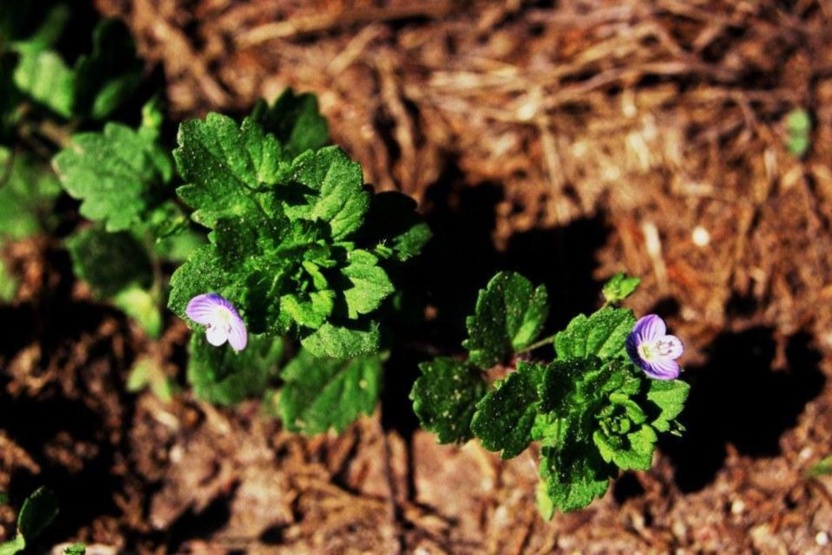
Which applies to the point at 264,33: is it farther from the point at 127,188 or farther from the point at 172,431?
the point at 172,431

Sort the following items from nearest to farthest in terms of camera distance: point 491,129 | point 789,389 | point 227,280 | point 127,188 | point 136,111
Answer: point 227,280, point 127,188, point 789,389, point 136,111, point 491,129

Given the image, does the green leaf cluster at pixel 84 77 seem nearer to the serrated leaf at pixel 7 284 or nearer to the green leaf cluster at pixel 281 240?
the serrated leaf at pixel 7 284

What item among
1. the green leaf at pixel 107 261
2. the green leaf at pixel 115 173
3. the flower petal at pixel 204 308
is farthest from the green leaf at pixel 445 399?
the green leaf at pixel 107 261

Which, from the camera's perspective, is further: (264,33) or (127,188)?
(264,33)

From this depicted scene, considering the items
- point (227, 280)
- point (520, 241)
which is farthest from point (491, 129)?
point (227, 280)

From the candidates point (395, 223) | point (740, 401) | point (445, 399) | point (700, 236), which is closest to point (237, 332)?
point (395, 223)

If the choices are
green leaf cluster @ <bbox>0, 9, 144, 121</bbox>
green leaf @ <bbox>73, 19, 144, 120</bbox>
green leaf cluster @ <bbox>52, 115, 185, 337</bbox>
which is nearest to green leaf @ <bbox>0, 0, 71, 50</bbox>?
green leaf cluster @ <bbox>0, 9, 144, 121</bbox>
